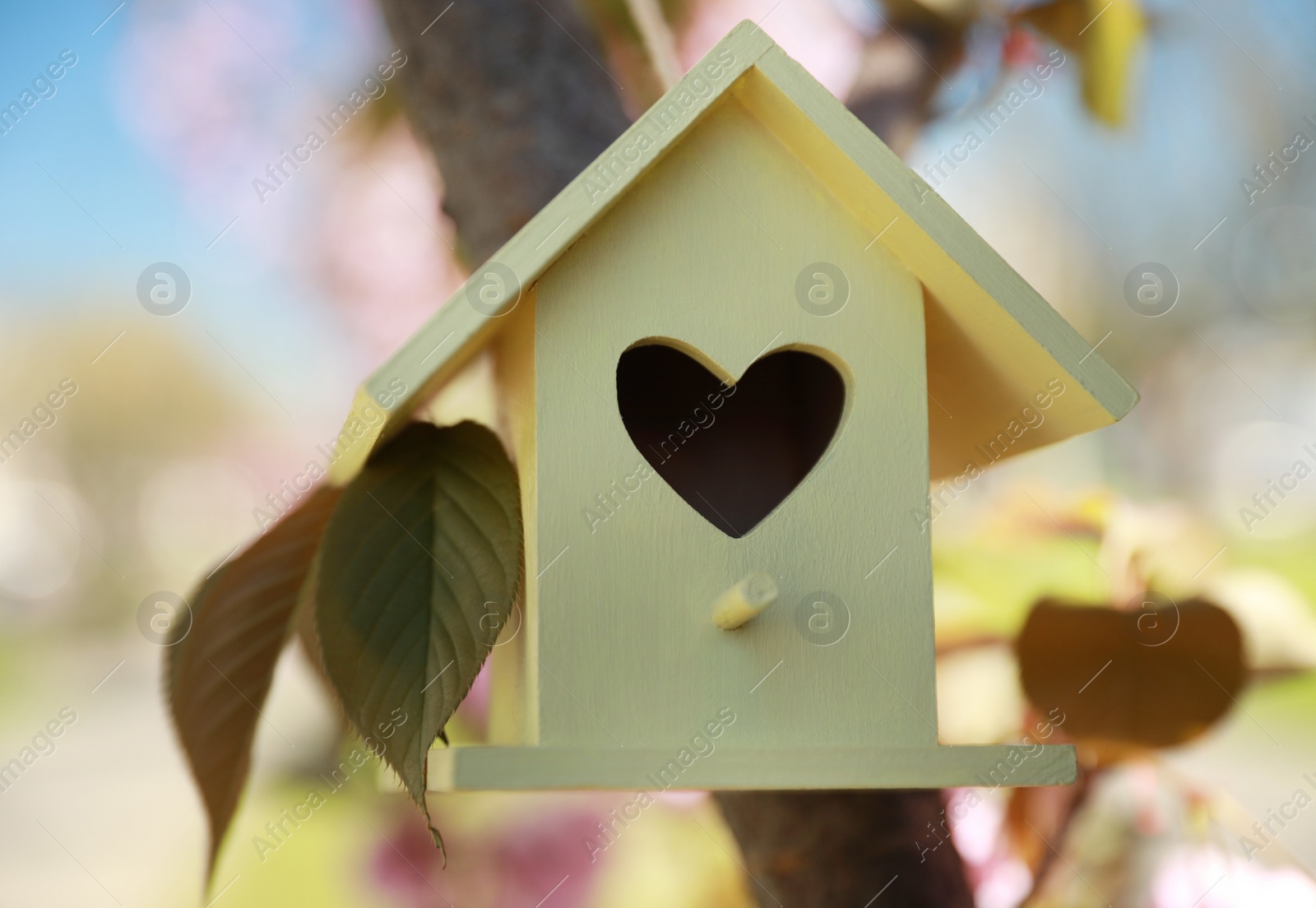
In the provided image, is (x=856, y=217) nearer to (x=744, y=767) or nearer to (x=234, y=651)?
(x=744, y=767)

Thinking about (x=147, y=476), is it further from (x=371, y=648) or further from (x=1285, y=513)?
(x=1285, y=513)

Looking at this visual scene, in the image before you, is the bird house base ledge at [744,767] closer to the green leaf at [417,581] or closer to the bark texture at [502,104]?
the green leaf at [417,581]

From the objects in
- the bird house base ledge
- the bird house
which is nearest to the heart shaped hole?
the bird house

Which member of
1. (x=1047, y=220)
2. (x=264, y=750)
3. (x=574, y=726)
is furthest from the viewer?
(x=1047, y=220)

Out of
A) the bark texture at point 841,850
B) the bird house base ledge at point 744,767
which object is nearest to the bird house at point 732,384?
the bird house base ledge at point 744,767

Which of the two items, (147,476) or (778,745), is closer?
(778,745)

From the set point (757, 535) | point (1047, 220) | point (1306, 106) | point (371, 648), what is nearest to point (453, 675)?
point (371, 648)
